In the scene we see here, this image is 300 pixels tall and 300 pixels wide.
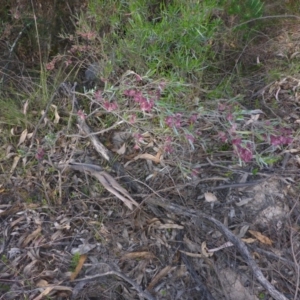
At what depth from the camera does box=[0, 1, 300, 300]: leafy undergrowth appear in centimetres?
230

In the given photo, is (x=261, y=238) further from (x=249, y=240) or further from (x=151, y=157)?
(x=151, y=157)

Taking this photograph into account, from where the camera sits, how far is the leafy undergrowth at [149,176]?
2297mm

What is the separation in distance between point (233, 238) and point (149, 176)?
1.93ft

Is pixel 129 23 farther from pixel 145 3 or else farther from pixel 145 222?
pixel 145 222

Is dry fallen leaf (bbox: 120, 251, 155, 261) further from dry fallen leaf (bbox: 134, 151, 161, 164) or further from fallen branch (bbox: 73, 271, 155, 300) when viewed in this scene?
dry fallen leaf (bbox: 134, 151, 161, 164)

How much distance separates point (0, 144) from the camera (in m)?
2.76

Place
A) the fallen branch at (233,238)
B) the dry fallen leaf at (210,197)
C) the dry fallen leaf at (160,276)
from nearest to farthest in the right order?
the fallen branch at (233,238)
the dry fallen leaf at (160,276)
the dry fallen leaf at (210,197)

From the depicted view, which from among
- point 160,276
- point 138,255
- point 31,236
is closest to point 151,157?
point 138,255

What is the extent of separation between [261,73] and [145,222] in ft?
4.48

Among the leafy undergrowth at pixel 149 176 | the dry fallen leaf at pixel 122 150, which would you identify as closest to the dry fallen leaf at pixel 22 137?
the leafy undergrowth at pixel 149 176

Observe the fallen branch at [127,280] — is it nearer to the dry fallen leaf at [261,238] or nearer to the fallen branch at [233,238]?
the fallen branch at [233,238]

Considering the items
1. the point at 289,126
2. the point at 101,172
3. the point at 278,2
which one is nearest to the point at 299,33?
the point at 278,2

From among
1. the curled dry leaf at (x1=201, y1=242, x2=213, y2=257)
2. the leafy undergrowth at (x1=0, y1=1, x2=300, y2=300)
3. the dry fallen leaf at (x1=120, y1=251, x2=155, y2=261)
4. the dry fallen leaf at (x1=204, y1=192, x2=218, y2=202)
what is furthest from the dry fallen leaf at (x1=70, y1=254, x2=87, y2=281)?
the dry fallen leaf at (x1=204, y1=192, x2=218, y2=202)

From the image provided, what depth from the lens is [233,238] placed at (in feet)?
7.52
